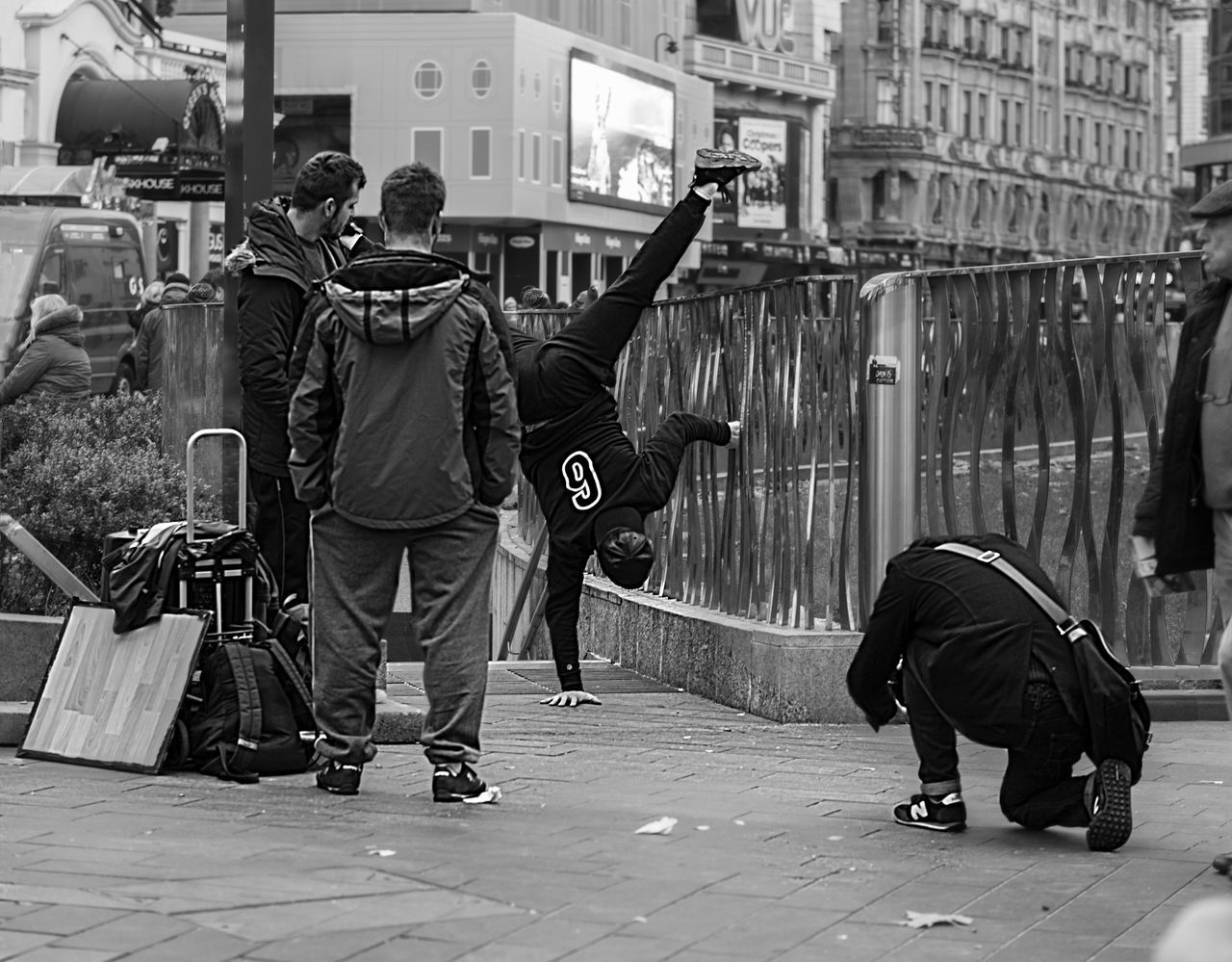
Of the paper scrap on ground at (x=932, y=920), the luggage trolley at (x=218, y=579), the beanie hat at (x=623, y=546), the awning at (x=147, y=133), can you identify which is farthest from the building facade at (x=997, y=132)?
the paper scrap on ground at (x=932, y=920)

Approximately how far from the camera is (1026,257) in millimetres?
111562

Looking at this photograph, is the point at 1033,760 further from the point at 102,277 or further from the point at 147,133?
the point at 147,133

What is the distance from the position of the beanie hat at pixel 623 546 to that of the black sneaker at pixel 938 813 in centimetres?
285

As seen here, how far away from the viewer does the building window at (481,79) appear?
5588cm

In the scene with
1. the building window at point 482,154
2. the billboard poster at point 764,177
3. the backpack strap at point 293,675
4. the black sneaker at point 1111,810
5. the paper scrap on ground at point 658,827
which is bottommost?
A: the paper scrap on ground at point 658,827

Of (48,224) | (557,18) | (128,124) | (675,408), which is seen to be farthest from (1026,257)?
(675,408)

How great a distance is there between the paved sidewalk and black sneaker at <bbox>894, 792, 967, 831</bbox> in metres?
0.05

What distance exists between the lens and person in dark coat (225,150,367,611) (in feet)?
25.3

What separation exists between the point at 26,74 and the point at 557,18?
27293 millimetres

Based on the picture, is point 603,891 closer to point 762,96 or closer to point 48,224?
point 48,224

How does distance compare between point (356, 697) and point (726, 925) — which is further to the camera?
point (356, 697)

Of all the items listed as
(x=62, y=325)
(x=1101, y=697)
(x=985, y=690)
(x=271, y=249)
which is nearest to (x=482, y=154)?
(x=62, y=325)

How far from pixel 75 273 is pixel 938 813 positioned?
2040 centimetres

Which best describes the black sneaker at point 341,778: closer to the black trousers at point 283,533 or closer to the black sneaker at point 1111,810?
the black trousers at point 283,533
